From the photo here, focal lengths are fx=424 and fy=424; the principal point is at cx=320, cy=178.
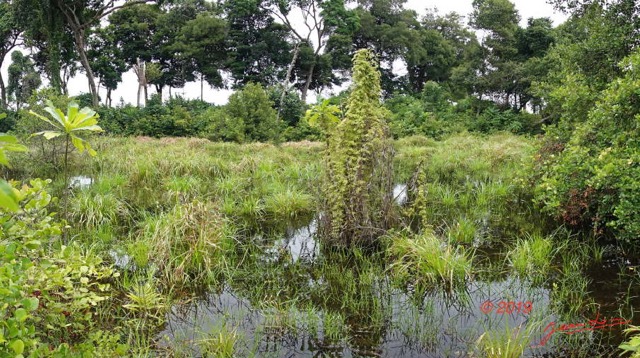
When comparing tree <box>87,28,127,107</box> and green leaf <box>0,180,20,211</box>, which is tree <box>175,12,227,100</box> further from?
green leaf <box>0,180,20,211</box>

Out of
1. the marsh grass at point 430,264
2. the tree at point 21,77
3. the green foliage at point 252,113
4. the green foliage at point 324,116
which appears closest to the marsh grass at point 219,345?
the marsh grass at point 430,264

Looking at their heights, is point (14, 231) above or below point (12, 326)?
above

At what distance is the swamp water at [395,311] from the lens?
2885 millimetres

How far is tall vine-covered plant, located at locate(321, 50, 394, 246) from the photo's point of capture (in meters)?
4.51

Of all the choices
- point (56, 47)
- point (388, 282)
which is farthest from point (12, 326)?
point (56, 47)

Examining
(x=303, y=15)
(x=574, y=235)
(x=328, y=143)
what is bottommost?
(x=574, y=235)

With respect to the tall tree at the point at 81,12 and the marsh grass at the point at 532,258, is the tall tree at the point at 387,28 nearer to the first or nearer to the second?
the tall tree at the point at 81,12

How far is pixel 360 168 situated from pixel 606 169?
7.81 ft

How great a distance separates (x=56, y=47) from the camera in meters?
19.9

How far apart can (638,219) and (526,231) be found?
1451 mm

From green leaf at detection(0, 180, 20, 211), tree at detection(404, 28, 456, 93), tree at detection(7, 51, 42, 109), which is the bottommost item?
green leaf at detection(0, 180, 20, 211)

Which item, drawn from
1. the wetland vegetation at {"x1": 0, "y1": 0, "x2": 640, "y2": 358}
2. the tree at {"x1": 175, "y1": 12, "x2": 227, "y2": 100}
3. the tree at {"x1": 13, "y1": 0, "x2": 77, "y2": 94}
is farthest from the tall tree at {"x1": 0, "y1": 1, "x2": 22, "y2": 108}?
the wetland vegetation at {"x1": 0, "y1": 0, "x2": 640, "y2": 358}

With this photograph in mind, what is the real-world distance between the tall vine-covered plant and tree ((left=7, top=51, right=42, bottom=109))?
3186cm

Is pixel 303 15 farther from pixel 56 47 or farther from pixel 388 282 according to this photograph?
pixel 388 282
